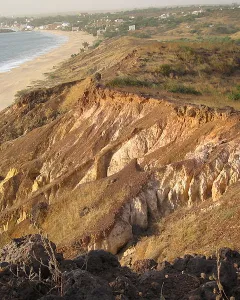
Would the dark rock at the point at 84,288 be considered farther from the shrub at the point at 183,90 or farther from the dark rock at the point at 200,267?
the shrub at the point at 183,90

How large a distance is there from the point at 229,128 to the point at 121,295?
45.9ft

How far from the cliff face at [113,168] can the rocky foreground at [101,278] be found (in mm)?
7838

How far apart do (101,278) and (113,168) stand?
15.4 metres

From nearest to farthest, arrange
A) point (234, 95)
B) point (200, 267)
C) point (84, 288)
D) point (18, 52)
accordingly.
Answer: point (84, 288)
point (200, 267)
point (234, 95)
point (18, 52)

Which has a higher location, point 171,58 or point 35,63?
point 171,58

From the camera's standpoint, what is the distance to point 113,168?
22797mm

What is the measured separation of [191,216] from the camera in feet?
53.0

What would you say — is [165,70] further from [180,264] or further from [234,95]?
[180,264]

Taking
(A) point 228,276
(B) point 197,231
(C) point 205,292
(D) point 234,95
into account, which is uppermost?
(C) point 205,292

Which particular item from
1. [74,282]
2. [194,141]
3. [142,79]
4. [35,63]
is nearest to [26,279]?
[74,282]

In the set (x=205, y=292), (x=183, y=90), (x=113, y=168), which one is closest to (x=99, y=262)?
(x=205, y=292)

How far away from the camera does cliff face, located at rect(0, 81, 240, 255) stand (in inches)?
695

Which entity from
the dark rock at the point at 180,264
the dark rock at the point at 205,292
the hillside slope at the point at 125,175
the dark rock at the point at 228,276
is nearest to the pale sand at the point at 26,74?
the hillside slope at the point at 125,175

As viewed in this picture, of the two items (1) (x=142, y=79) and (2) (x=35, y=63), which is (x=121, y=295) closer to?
(1) (x=142, y=79)
